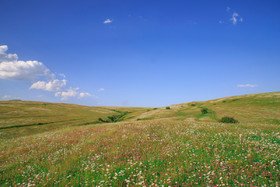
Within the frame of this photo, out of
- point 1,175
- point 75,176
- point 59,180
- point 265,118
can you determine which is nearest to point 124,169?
point 75,176

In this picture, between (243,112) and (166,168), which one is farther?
(243,112)

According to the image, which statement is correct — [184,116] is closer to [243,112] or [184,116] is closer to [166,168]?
[243,112]

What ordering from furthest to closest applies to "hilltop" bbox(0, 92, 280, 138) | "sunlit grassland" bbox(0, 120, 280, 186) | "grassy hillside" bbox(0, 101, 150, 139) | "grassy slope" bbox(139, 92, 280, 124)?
"grassy hillside" bbox(0, 101, 150, 139) → "hilltop" bbox(0, 92, 280, 138) → "grassy slope" bbox(139, 92, 280, 124) → "sunlit grassland" bbox(0, 120, 280, 186)

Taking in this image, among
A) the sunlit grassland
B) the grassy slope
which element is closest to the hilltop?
the grassy slope

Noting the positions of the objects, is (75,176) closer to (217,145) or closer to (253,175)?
(253,175)

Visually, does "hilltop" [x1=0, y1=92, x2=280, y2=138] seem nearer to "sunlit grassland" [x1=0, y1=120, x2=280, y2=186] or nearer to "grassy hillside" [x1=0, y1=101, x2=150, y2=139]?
"grassy hillside" [x1=0, y1=101, x2=150, y2=139]

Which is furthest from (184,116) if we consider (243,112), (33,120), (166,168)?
(33,120)

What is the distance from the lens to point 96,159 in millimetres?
8555

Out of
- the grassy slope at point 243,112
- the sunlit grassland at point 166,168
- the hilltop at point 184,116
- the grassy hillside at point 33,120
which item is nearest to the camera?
the sunlit grassland at point 166,168

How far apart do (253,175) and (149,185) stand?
4.03 m

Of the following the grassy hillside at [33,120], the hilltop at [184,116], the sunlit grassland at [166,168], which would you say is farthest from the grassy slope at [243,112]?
the sunlit grassland at [166,168]

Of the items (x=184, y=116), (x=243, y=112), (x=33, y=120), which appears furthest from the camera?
(x=33, y=120)

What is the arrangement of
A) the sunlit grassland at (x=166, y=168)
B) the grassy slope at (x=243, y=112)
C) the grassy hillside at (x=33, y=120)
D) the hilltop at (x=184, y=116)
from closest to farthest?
the sunlit grassland at (x=166, y=168) → the grassy slope at (x=243, y=112) → the hilltop at (x=184, y=116) → the grassy hillside at (x=33, y=120)

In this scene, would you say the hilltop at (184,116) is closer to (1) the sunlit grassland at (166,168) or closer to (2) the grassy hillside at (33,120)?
(2) the grassy hillside at (33,120)
